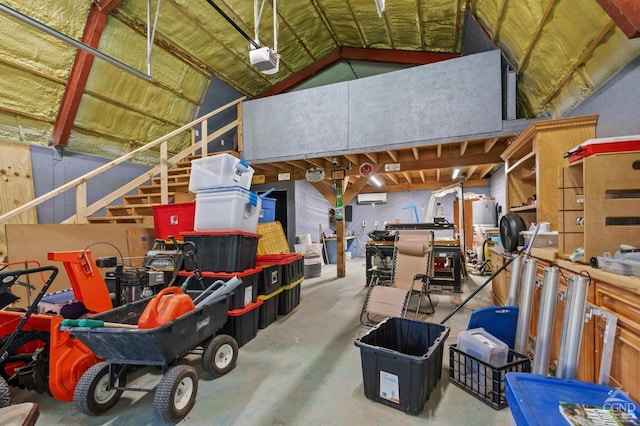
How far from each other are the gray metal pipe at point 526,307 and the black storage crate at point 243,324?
2.24m

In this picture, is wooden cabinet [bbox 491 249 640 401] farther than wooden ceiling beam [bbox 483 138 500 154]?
No

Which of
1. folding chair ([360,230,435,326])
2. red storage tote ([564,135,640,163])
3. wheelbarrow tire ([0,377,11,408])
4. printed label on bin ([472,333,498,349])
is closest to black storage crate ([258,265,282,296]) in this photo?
folding chair ([360,230,435,326])

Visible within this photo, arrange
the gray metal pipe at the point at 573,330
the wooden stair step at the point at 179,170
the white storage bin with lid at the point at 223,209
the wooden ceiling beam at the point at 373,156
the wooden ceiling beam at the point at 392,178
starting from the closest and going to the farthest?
the gray metal pipe at the point at 573,330, the white storage bin with lid at the point at 223,209, the wooden stair step at the point at 179,170, the wooden ceiling beam at the point at 373,156, the wooden ceiling beam at the point at 392,178

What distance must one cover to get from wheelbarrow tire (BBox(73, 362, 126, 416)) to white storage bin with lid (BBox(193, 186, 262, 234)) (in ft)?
4.66

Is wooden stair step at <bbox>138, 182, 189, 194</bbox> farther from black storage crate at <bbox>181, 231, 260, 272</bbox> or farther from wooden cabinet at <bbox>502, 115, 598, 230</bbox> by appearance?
wooden cabinet at <bbox>502, 115, 598, 230</bbox>

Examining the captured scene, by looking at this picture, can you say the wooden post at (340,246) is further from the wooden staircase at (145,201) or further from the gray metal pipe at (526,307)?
the gray metal pipe at (526,307)

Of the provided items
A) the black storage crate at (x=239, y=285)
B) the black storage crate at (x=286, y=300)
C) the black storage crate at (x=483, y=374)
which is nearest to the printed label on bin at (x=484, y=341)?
the black storage crate at (x=483, y=374)

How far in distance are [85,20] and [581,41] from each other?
5.80 m

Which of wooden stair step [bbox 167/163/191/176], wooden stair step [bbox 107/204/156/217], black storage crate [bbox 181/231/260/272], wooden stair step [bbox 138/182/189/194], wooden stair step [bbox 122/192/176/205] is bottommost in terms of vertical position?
black storage crate [bbox 181/231/260/272]

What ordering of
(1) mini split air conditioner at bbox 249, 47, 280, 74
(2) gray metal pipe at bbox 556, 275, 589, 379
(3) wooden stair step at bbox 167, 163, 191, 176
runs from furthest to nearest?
(3) wooden stair step at bbox 167, 163, 191, 176 < (1) mini split air conditioner at bbox 249, 47, 280, 74 < (2) gray metal pipe at bbox 556, 275, 589, 379

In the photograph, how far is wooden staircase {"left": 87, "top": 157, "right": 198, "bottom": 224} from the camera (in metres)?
4.29

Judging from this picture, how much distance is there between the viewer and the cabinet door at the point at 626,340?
1.23 m

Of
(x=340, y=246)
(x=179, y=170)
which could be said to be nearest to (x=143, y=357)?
(x=179, y=170)

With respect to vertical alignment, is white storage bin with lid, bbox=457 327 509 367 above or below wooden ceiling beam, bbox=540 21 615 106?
below
